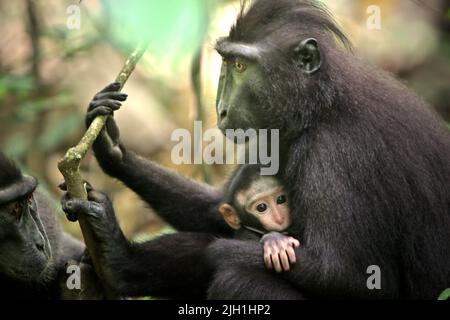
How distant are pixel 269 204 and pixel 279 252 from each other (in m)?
0.87

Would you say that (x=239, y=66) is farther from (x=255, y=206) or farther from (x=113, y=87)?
(x=255, y=206)

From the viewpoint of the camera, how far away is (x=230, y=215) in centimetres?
723

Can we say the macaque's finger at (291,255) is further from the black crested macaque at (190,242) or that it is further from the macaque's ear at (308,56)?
the macaque's ear at (308,56)

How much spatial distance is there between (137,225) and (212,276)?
24.0 feet

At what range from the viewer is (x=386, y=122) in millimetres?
6441

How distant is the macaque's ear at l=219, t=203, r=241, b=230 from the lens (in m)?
7.17

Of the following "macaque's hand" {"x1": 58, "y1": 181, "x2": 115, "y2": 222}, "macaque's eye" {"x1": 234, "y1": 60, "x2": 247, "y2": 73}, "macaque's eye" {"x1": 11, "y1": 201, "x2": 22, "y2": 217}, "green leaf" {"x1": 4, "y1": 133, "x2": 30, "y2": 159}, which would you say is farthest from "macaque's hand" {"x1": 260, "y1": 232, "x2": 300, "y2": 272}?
"green leaf" {"x1": 4, "y1": 133, "x2": 30, "y2": 159}

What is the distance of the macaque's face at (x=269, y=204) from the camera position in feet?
22.2

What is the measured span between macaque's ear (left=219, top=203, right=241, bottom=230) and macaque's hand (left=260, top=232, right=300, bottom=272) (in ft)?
3.33

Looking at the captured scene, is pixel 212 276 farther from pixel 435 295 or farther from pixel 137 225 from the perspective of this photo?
pixel 137 225

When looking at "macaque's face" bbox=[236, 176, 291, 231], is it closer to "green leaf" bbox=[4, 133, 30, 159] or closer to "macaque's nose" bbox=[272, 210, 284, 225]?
"macaque's nose" bbox=[272, 210, 284, 225]

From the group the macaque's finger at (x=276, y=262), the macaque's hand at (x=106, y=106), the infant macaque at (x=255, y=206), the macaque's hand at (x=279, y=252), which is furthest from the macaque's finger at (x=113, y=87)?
the macaque's finger at (x=276, y=262)

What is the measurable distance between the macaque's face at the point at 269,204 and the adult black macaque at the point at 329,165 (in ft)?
0.92
